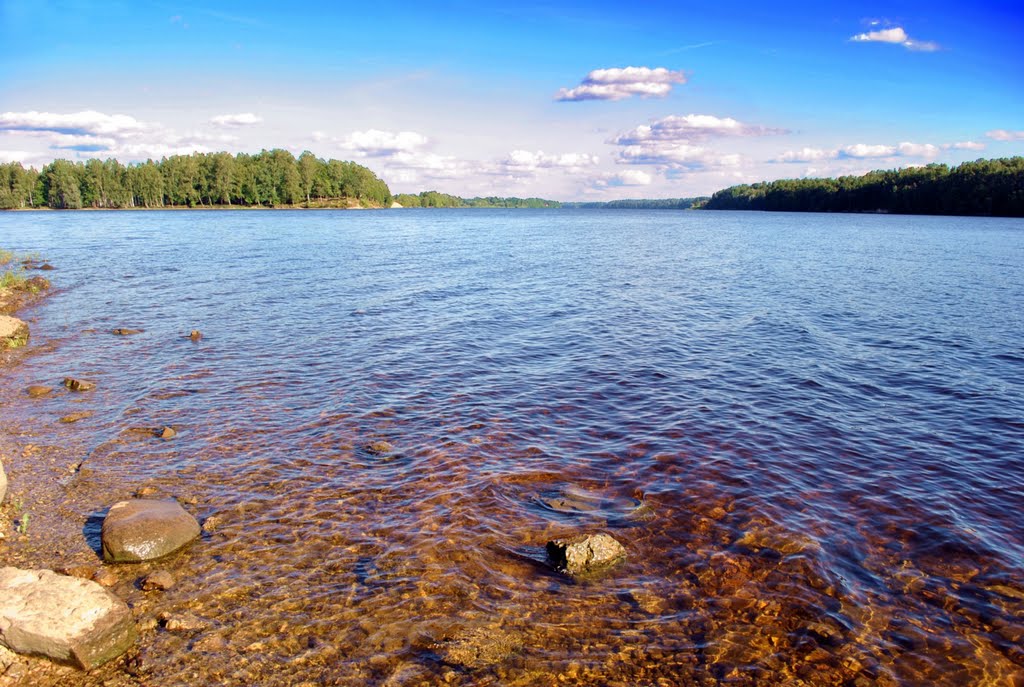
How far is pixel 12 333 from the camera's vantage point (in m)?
20.9

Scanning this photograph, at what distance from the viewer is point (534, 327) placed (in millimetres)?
25656

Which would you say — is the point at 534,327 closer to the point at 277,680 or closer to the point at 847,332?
the point at 847,332

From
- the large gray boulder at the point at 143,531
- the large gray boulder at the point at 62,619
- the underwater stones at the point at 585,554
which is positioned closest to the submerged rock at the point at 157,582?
the large gray boulder at the point at 143,531

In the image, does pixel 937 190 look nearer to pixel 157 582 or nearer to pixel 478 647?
pixel 478 647

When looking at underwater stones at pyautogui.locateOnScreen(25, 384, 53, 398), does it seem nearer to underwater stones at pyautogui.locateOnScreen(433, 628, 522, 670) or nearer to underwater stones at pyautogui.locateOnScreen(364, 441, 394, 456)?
underwater stones at pyautogui.locateOnScreen(364, 441, 394, 456)

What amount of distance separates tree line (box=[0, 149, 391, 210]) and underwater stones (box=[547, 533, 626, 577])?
191102 mm

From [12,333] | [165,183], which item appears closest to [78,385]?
[12,333]

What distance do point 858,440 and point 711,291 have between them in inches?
940

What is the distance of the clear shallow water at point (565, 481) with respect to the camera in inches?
285

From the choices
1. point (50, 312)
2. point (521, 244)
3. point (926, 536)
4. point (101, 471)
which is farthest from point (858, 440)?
point (521, 244)

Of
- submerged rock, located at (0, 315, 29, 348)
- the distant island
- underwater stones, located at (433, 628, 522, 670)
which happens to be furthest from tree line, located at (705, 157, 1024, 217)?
submerged rock, located at (0, 315, 29, 348)

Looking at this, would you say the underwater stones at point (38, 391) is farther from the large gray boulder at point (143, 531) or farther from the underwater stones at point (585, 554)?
the underwater stones at point (585, 554)

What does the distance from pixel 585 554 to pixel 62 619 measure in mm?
6318

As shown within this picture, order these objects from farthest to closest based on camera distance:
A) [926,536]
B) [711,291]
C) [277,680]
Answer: [711,291]
[926,536]
[277,680]
